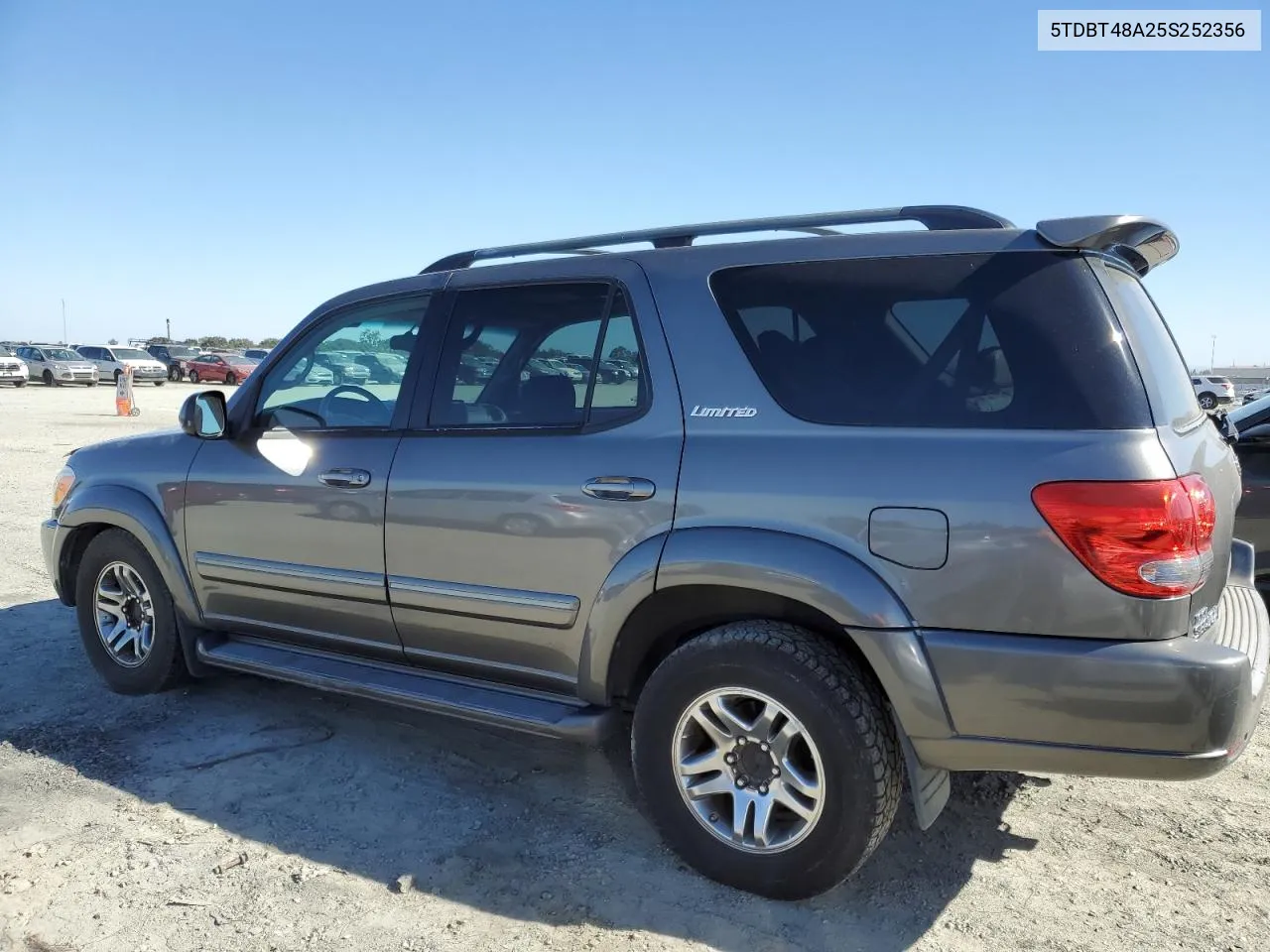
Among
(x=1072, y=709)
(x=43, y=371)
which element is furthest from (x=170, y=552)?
(x=43, y=371)

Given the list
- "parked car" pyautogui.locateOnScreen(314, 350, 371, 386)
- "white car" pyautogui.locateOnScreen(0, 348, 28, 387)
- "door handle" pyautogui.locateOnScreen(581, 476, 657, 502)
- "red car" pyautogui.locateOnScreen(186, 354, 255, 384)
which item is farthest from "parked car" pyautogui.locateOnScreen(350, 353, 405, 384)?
"red car" pyautogui.locateOnScreen(186, 354, 255, 384)

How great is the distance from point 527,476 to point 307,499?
106 cm

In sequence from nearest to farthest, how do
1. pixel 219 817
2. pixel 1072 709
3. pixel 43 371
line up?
pixel 1072 709 → pixel 219 817 → pixel 43 371

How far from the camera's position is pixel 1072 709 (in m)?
2.36

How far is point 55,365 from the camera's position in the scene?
35438 mm

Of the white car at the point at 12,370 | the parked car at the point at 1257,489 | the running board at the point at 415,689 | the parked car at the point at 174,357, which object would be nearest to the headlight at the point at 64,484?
the running board at the point at 415,689

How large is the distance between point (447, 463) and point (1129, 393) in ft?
6.97

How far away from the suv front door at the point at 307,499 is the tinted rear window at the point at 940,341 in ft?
4.88

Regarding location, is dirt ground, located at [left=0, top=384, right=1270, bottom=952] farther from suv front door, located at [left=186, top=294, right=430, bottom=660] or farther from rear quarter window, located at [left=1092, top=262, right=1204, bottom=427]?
rear quarter window, located at [left=1092, top=262, right=1204, bottom=427]

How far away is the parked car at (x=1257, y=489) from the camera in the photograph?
17.7 ft

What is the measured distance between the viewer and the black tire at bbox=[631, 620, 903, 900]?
102 inches

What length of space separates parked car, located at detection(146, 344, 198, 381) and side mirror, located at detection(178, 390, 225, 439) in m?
41.2

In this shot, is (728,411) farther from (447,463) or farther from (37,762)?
(37,762)

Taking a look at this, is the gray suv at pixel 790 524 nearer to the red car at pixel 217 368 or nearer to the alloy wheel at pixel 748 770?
the alloy wheel at pixel 748 770
